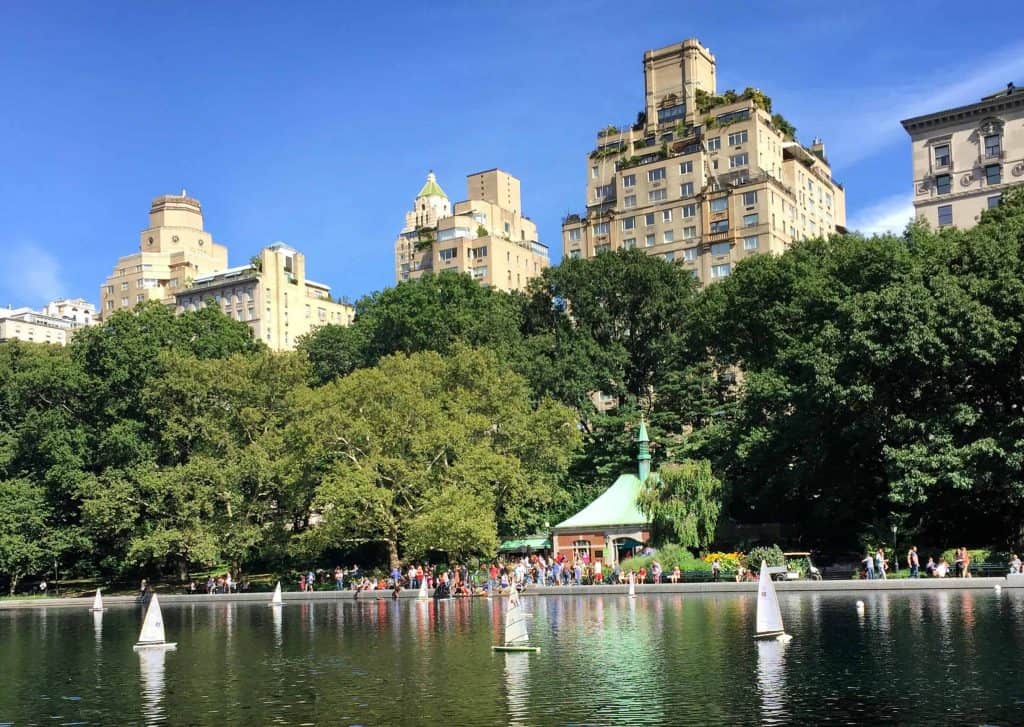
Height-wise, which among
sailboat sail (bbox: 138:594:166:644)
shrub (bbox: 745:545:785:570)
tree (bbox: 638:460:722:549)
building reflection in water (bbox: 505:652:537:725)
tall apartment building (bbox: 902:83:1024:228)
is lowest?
building reflection in water (bbox: 505:652:537:725)

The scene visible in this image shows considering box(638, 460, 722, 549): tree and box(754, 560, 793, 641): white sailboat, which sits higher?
box(638, 460, 722, 549): tree

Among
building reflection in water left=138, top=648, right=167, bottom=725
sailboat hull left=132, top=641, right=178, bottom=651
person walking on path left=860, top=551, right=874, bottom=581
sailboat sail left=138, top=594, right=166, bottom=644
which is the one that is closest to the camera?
building reflection in water left=138, top=648, right=167, bottom=725

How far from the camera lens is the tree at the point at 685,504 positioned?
65938 mm

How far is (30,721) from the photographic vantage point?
2425cm

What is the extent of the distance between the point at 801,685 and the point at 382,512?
4641 centimetres

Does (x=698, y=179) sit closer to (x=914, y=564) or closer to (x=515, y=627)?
(x=914, y=564)

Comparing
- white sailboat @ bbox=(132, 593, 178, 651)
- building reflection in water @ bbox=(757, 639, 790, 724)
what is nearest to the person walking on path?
building reflection in water @ bbox=(757, 639, 790, 724)

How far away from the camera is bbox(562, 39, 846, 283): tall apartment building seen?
435 feet

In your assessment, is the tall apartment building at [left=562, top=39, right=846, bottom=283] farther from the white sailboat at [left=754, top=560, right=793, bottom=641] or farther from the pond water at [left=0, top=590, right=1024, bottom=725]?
the white sailboat at [left=754, top=560, right=793, bottom=641]

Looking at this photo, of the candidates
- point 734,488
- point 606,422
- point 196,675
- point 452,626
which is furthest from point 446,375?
point 196,675

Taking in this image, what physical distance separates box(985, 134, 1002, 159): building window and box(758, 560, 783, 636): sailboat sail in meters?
84.9

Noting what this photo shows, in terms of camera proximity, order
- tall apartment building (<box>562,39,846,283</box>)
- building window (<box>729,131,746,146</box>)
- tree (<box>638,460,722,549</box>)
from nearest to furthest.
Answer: tree (<box>638,460,722,549</box>) < tall apartment building (<box>562,39,846,283</box>) < building window (<box>729,131,746,146</box>)

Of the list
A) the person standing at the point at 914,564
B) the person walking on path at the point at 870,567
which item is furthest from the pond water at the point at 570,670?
the person standing at the point at 914,564

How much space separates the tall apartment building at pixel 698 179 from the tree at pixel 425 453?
5765cm
